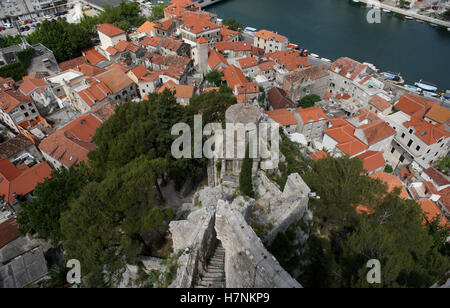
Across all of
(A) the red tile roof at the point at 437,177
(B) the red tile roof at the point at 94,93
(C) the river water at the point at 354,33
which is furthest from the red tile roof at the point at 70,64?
(A) the red tile roof at the point at 437,177

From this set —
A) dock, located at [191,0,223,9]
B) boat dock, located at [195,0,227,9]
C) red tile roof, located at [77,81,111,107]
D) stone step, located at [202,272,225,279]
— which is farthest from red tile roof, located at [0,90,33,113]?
boat dock, located at [195,0,227,9]

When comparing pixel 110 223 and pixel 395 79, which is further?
pixel 395 79

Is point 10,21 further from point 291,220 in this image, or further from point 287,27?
point 291,220

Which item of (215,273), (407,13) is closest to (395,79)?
(407,13)

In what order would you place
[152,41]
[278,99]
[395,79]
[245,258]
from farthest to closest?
[395,79]
[152,41]
[278,99]
[245,258]

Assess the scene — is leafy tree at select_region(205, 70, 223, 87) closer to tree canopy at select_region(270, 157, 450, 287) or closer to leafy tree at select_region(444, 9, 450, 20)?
tree canopy at select_region(270, 157, 450, 287)

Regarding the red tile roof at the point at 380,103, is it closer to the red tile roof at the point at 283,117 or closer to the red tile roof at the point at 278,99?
the red tile roof at the point at 278,99

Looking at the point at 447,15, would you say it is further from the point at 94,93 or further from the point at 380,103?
the point at 94,93
